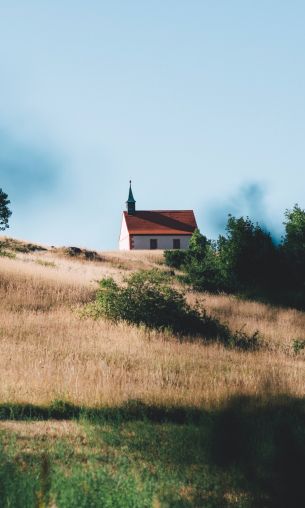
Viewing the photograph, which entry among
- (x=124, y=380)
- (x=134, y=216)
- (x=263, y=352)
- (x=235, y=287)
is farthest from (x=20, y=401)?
(x=134, y=216)

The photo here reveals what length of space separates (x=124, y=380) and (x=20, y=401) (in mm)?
1734

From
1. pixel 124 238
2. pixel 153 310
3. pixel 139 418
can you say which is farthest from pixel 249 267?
pixel 124 238

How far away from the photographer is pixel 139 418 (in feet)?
22.8

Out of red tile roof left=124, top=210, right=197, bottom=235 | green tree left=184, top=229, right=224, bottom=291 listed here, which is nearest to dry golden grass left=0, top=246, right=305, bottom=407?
green tree left=184, top=229, right=224, bottom=291

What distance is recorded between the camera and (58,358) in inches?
407

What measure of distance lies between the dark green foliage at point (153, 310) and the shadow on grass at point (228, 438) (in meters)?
7.73

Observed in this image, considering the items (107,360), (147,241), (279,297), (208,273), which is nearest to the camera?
(107,360)

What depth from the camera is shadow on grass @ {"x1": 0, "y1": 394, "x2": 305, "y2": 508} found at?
3396mm

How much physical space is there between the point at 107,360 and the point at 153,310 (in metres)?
Result: 5.65

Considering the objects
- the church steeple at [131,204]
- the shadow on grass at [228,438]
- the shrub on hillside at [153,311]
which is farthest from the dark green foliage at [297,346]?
the church steeple at [131,204]

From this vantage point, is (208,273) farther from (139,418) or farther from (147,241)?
(147,241)

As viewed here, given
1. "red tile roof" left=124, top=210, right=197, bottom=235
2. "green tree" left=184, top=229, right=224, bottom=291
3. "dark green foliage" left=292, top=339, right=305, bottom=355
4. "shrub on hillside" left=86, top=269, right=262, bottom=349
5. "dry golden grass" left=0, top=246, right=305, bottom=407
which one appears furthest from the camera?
"red tile roof" left=124, top=210, right=197, bottom=235

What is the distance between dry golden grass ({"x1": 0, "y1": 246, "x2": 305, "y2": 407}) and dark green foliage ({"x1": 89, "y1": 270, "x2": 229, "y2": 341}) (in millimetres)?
946

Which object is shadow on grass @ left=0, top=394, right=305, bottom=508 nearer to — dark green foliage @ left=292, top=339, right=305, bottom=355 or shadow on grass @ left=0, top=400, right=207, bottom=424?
shadow on grass @ left=0, top=400, right=207, bottom=424
